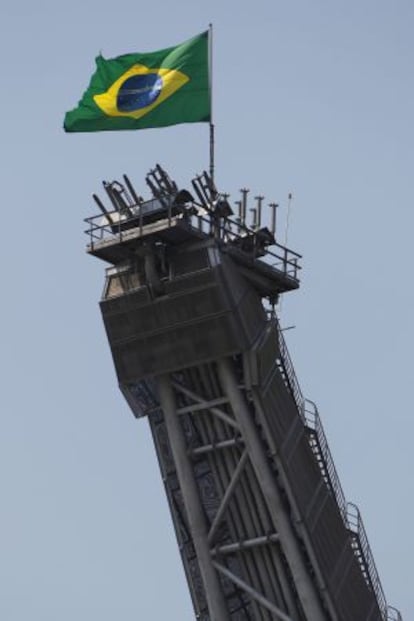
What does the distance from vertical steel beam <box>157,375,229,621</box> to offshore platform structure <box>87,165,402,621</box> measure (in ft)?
0.16

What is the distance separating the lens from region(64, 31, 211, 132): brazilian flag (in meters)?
50.4

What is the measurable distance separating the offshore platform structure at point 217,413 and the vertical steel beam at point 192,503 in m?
0.05

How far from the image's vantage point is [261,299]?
54219 mm

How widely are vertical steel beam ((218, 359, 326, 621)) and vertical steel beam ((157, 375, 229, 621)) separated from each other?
8.08 feet

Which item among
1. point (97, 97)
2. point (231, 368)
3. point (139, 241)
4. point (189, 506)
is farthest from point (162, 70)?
point (189, 506)

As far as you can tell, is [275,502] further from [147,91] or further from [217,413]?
[147,91]

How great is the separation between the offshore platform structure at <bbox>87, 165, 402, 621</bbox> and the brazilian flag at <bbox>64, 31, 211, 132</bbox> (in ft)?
7.85

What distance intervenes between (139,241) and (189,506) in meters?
10.4

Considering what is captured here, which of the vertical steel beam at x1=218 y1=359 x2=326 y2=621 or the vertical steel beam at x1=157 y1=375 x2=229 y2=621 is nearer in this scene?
the vertical steel beam at x1=218 y1=359 x2=326 y2=621

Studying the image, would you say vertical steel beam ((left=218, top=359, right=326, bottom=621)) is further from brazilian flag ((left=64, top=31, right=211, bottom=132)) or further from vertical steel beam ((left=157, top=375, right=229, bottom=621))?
brazilian flag ((left=64, top=31, right=211, bottom=132))

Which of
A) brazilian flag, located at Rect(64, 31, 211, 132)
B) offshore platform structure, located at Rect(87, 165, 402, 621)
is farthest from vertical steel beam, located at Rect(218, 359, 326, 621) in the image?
brazilian flag, located at Rect(64, 31, 211, 132)

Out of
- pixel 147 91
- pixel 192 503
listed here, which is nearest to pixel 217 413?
pixel 192 503

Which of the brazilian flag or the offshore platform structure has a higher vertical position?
the brazilian flag

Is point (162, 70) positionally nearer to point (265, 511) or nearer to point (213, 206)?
point (213, 206)
